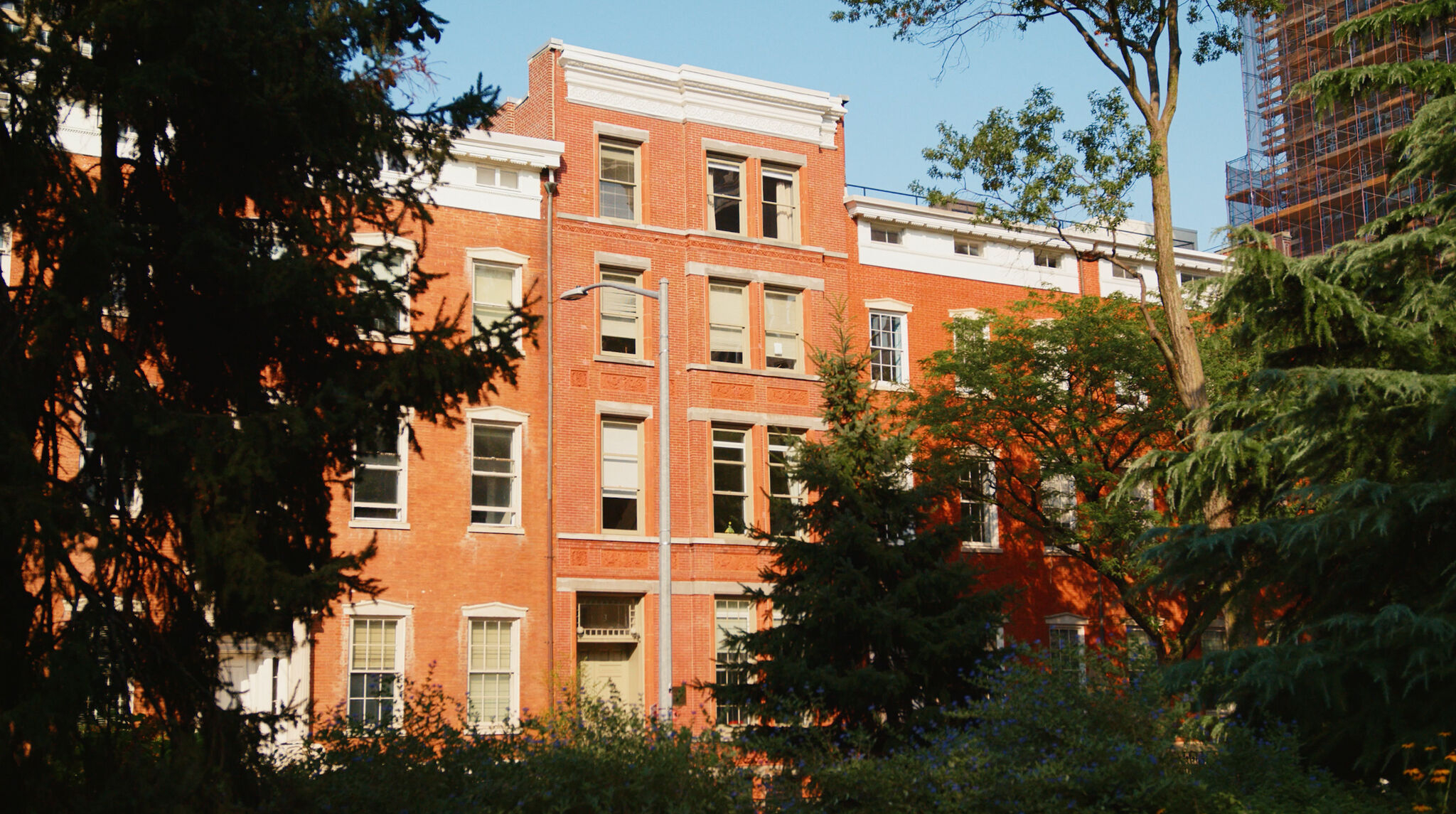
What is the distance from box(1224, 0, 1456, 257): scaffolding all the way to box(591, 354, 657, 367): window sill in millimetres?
38224

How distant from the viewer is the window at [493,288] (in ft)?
91.4

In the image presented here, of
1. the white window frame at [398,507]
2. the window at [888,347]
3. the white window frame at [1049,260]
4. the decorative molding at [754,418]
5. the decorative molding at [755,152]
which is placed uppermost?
the decorative molding at [755,152]

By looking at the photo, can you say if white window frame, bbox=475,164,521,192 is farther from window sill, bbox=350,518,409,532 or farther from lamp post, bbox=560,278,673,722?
window sill, bbox=350,518,409,532

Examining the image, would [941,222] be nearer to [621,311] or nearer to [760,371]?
[760,371]

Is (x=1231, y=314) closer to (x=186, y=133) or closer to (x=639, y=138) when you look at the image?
(x=186, y=133)

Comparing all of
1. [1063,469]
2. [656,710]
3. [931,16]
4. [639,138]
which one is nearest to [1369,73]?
[931,16]

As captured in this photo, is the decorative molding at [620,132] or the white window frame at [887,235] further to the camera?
the white window frame at [887,235]

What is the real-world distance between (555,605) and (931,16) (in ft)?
43.1

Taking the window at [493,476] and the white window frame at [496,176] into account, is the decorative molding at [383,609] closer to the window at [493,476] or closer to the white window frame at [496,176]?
the window at [493,476]

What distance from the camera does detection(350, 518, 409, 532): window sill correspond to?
25656 mm

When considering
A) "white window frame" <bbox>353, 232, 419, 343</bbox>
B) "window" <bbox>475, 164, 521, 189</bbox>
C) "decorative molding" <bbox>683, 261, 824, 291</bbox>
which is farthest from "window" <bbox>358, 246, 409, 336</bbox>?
"decorative molding" <bbox>683, 261, 824, 291</bbox>

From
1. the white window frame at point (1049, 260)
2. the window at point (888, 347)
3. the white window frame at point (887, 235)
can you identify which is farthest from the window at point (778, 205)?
the white window frame at point (1049, 260)

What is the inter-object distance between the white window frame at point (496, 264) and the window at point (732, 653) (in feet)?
23.5

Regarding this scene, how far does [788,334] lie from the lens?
3116 cm
